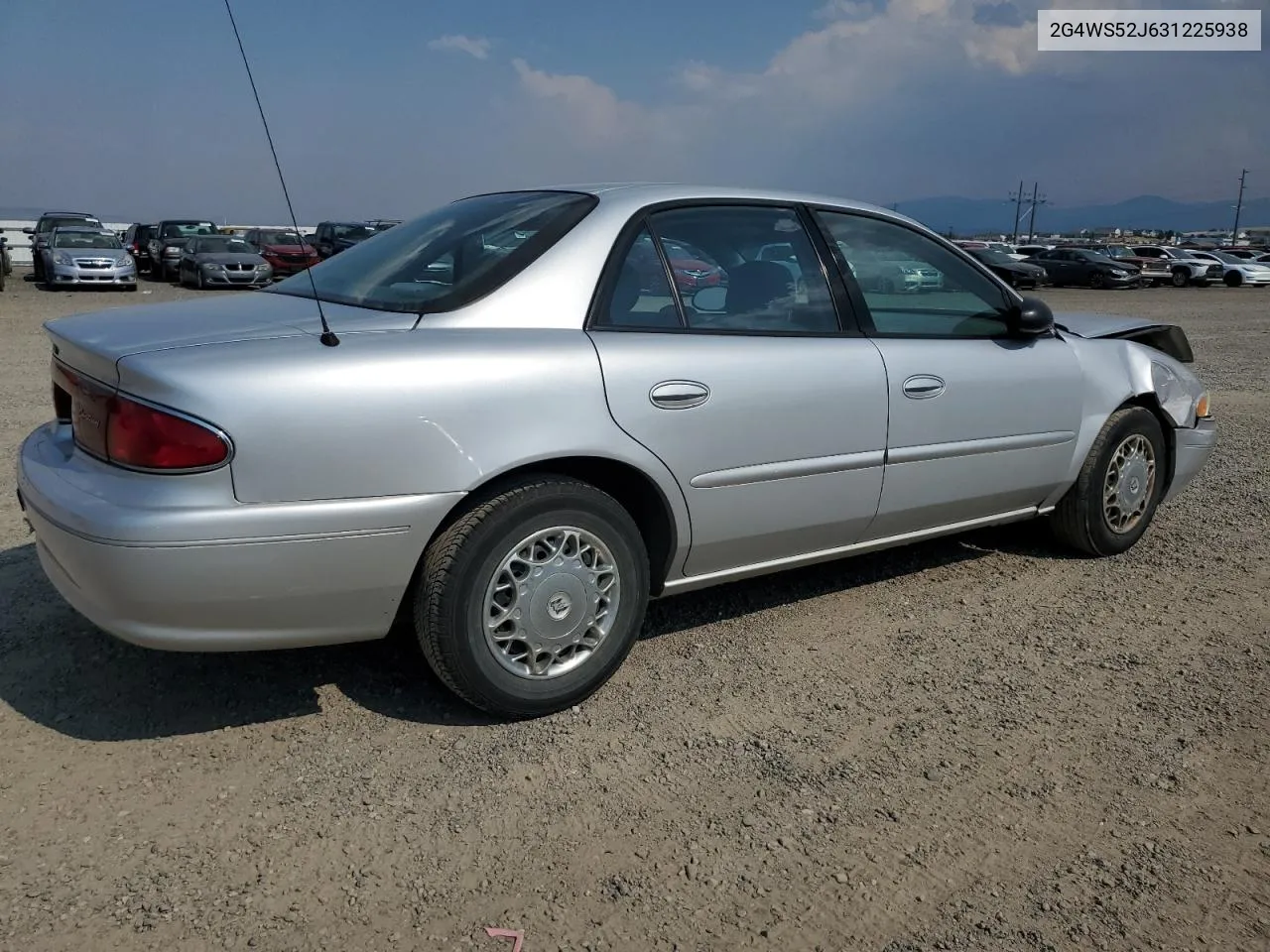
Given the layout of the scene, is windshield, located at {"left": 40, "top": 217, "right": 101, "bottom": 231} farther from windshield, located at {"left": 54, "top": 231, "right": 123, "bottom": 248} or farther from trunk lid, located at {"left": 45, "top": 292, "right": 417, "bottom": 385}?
trunk lid, located at {"left": 45, "top": 292, "right": 417, "bottom": 385}

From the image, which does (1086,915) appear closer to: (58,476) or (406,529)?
(406,529)

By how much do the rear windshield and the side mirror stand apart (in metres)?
1.83

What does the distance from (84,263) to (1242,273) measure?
121 ft

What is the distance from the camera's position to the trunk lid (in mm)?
Result: 2840

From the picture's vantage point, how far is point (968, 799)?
111 inches

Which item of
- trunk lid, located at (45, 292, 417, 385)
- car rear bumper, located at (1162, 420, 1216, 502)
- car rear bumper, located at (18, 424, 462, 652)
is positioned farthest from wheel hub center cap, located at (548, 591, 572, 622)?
car rear bumper, located at (1162, 420, 1216, 502)

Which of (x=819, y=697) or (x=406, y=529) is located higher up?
(x=406, y=529)

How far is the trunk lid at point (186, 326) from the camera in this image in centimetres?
284

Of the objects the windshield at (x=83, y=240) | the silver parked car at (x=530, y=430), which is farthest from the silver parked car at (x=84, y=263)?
the silver parked car at (x=530, y=430)

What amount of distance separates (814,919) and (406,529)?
140 centimetres

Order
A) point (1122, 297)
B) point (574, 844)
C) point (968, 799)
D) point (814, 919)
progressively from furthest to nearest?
point (1122, 297)
point (968, 799)
point (574, 844)
point (814, 919)

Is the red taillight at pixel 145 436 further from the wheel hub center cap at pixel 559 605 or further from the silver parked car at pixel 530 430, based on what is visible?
the wheel hub center cap at pixel 559 605

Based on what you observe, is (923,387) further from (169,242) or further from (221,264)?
(169,242)

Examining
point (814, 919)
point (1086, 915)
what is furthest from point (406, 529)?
point (1086, 915)
